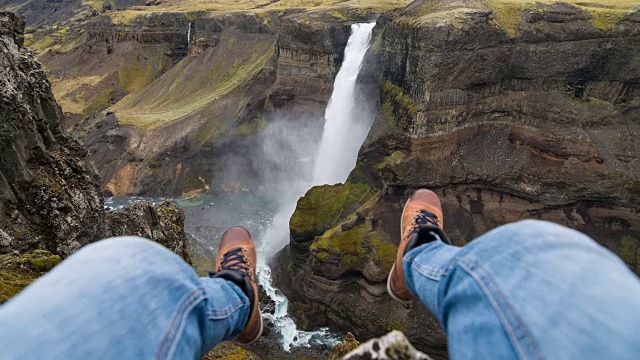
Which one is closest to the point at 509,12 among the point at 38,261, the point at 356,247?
the point at 356,247

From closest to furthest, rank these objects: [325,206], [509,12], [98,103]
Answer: [509,12] < [325,206] < [98,103]

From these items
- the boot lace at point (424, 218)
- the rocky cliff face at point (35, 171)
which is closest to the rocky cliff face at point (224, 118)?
the rocky cliff face at point (35, 171)

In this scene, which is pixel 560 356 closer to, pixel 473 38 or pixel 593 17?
pixel 473 38

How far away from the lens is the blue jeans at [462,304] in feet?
6.03

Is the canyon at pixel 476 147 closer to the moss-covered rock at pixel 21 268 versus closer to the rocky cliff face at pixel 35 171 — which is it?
the rocky cliff face at pixel 35 171

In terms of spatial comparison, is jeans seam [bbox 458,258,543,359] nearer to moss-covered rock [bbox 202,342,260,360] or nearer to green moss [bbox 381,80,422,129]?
moss-covered rock [bbox 202,342,260,360]

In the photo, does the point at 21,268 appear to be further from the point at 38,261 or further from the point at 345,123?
the point at 345,123

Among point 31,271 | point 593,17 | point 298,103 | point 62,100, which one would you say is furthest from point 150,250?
point 62,100

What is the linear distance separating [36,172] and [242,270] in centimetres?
830

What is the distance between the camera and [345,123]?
121ft

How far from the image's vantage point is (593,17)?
23.5m

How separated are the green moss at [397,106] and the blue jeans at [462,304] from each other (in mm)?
22559

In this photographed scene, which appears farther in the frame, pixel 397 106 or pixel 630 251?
pixel 397 106

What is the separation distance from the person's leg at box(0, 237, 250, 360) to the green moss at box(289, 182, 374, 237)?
A: 24.4m
